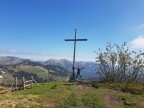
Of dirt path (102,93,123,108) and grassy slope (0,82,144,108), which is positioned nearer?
grassy slope (0,82,144,108)

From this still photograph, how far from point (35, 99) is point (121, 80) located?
2494 centimetres

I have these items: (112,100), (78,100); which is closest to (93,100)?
(78,100)

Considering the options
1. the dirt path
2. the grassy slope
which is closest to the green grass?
the grassy slope

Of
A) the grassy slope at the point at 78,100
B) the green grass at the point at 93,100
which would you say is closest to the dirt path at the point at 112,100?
the grassy slope at the point at 78,100

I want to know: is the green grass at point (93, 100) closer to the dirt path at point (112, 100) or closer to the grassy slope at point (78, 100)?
the grassy slope at point (78, 100)

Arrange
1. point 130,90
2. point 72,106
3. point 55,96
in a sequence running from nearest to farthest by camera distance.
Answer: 1. point 72,106
2. point 55,96
3. point 130,90

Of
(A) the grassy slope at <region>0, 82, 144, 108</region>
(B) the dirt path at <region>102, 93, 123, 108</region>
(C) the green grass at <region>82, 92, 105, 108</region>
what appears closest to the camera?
(C) the green grass at <region>82, 92, 105, 108</region>

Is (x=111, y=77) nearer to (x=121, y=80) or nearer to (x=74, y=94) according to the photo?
(x=121, y=80)

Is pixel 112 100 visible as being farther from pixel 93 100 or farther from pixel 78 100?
pixel 78 100

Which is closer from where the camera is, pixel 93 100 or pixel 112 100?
pixel 93 100

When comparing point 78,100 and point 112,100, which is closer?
point 78,100

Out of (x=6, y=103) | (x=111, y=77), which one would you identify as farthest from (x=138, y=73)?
(x=6, y=103)

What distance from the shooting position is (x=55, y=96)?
106 ft

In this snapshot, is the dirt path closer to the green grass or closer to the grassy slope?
the grassy slope
